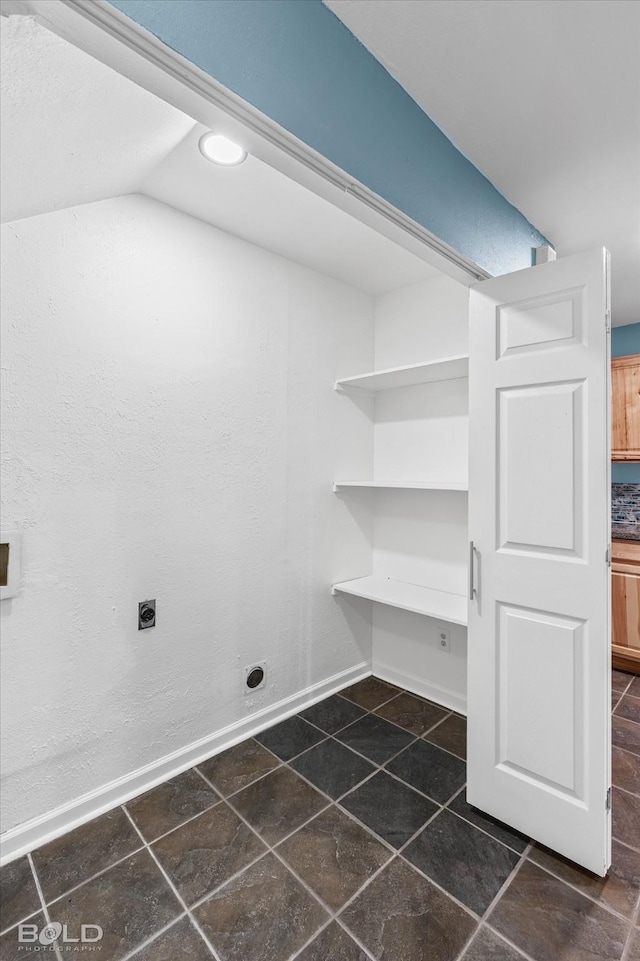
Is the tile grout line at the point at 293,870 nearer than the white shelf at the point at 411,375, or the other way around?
the tile grout line at the point at 293,870

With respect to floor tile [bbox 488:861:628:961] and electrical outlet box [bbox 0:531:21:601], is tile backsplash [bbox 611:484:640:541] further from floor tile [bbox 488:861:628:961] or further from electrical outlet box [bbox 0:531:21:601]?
electrical outlet box [bbox 0:531:21:601]

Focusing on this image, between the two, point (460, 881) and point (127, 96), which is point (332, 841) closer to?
point (460, 881)

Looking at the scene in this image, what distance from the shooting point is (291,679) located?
2.51 meters

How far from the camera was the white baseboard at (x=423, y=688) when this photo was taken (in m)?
2.55

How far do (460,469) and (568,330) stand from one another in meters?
1.10

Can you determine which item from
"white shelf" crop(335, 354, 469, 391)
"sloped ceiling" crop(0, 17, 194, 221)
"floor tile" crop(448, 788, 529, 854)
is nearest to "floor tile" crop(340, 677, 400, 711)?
"floor tile" crop(448, 788, 529, 854)

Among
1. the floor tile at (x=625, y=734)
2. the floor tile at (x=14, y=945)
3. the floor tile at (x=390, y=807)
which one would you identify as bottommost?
the floor tile at (x=14, y=945)

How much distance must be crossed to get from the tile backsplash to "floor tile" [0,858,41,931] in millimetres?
3866

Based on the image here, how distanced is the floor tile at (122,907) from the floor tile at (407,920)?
57cm

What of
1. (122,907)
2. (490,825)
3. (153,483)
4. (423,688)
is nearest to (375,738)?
(423,688)

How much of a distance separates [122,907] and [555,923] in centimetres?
131

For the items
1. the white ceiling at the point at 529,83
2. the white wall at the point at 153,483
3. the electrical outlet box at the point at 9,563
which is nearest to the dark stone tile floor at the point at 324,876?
the white wall at the point at 153,483

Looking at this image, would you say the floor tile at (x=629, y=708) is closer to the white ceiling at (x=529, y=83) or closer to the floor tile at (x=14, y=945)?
the white ceiling at (x=529, y=83)

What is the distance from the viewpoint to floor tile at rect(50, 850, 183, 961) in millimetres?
1325
